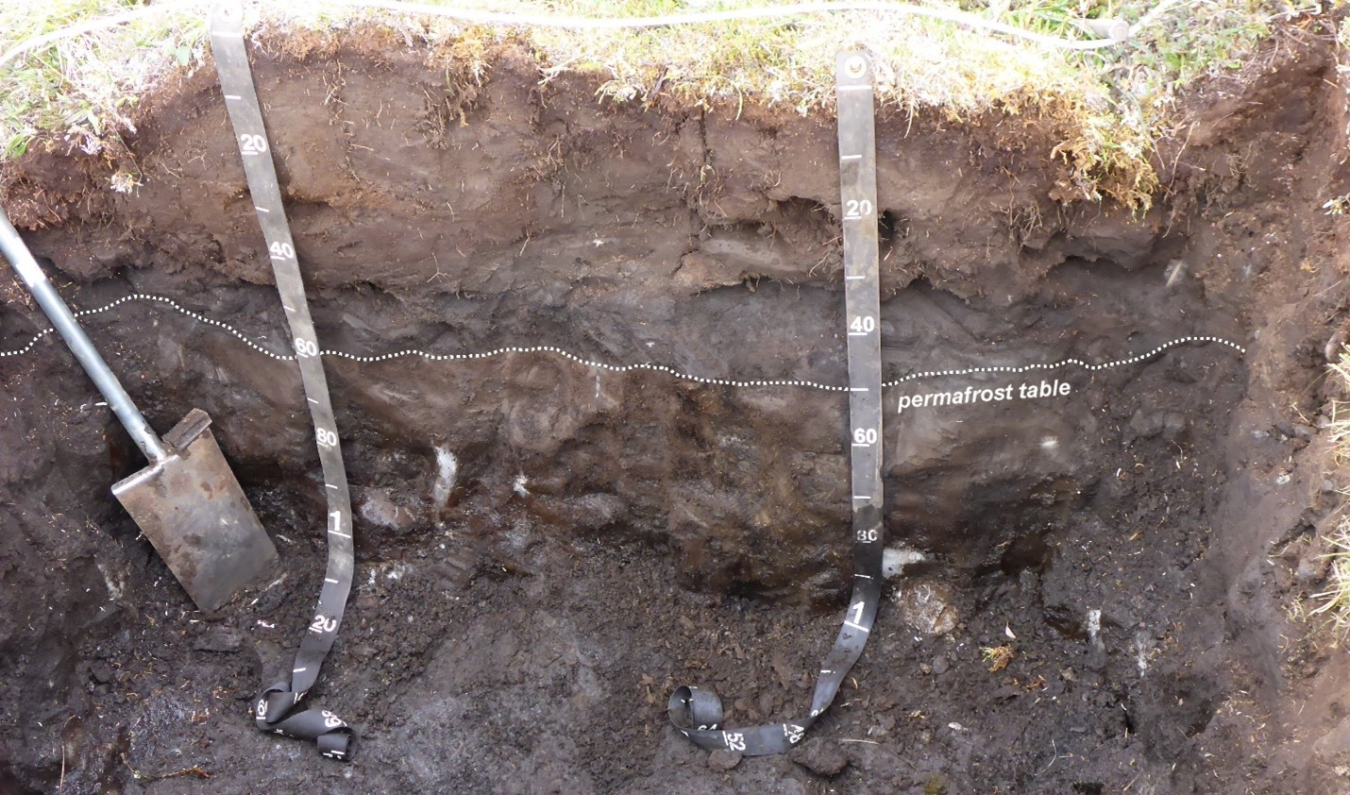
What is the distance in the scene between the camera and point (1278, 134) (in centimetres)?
299

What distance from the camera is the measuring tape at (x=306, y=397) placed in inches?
124

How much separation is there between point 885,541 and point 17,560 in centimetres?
299

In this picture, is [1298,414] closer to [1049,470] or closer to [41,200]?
[1049,470]

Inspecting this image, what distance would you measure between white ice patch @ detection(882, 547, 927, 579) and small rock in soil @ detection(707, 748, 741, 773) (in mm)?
863

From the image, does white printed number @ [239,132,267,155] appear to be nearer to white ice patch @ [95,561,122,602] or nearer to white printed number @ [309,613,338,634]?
white ice patch @ [95,561,122,602]

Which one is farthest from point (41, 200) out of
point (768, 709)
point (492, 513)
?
point (768, 709)

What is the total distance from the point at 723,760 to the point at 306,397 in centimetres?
200

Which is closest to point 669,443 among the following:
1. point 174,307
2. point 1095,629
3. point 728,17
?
point 728,17

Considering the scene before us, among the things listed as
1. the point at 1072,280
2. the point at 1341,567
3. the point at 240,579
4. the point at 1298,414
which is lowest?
the point at 240,579

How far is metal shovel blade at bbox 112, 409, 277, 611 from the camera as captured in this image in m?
3.60

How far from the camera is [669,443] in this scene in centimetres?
363

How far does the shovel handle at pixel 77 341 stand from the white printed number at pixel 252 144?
0.81m

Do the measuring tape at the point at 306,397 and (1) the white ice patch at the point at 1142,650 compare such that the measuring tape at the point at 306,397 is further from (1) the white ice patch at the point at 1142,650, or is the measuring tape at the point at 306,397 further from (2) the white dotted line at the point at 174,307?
(1) the white ice patch at the point at 1142,650

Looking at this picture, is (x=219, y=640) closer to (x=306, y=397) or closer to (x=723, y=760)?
(x=306, y=397)
